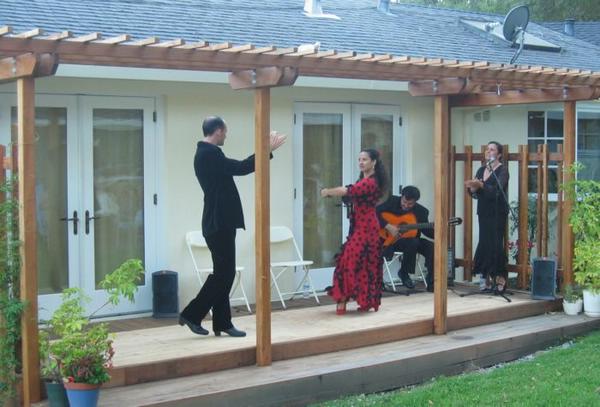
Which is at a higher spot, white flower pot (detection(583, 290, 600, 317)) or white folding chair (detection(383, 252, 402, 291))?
white folding chair (detection(383, 252, 402, 291))

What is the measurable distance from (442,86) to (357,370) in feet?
9.03

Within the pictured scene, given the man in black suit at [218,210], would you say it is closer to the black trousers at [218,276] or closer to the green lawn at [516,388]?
the black trousers at [218,276]

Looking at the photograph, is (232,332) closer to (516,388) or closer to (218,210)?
(218,210)

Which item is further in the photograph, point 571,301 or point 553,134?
point 553,134

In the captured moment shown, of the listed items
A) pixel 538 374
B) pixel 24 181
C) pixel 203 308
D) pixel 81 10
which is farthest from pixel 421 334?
pixel 81 10

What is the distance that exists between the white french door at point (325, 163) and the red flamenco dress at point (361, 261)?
1.66 meters

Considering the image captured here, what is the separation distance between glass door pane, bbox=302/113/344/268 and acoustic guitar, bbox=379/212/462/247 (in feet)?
2.20

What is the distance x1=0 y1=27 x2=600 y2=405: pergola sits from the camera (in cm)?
586

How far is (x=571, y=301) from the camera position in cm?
955

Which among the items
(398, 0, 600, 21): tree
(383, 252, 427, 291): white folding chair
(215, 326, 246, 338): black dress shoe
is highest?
(398, 0, 600, 21): tree

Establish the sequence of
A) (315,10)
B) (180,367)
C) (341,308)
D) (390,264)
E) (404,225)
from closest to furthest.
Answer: (180,367) < (341,308) < (404,225) < (390,264) < (315,10)

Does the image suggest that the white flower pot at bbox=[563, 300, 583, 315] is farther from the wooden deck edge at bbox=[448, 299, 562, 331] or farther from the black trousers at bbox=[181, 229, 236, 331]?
the black trousers at bbox=[181, 229, 236, 331]

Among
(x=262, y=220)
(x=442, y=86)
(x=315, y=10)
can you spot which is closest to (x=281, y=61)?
(x=262, y=220)

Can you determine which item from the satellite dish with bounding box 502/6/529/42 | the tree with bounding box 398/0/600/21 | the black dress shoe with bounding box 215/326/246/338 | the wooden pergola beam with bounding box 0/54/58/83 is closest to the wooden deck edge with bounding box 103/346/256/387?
the black dress shoe with bounding box 215/326/246/338
